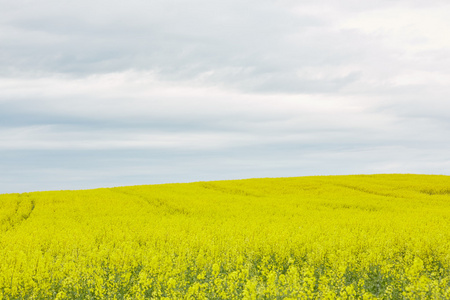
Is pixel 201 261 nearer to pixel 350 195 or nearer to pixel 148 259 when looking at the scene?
pixel 148 259

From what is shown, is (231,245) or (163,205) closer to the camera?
(231,245)

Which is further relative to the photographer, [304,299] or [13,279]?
[13,279]

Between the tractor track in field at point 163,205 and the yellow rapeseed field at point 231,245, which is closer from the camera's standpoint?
the yellow rapeseed field at point 231,245

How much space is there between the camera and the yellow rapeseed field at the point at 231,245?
323 inches

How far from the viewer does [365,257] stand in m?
10.4

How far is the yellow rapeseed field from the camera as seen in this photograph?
26.9 ft

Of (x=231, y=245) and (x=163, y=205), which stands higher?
(x=163, y=205)

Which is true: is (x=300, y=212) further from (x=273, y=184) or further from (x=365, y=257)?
(x=273, y=184)

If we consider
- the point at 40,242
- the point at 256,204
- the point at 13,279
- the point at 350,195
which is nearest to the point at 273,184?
the point at 350,195

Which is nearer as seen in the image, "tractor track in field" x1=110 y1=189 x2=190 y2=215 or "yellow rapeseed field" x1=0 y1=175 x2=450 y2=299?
"yellow rapeseed field" x1=0 y1=175 x2=450 y2=299

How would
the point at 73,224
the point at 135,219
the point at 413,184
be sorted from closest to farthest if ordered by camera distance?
the point at 73,224, the point at 135,219, the point at 413,184

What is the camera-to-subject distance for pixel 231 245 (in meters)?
11.8

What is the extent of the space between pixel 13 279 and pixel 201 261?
15.3 feet

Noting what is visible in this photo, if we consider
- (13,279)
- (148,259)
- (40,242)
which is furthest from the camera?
(40,242)
